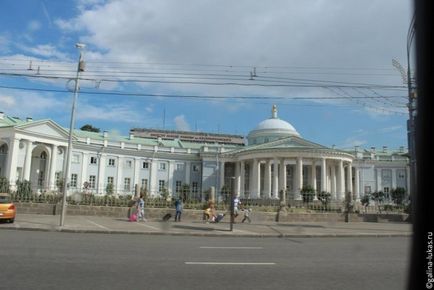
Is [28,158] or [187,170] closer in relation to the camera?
[28,158]

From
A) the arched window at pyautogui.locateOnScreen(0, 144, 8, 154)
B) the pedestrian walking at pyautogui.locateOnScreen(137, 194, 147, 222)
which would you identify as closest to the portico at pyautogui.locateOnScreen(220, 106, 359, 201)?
the arched window at pyautogui.locateOnScreen(0, 144, 8, 154)

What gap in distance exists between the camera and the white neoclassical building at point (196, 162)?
70250 mm

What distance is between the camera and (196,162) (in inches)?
3664

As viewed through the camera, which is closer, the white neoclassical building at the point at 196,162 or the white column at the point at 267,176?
the white neoclassical building at the point at 196,162

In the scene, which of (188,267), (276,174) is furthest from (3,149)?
(188,267)

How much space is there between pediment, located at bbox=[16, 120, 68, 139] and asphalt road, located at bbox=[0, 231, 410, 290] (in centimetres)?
5901

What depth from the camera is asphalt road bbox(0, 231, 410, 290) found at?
26.5 ft

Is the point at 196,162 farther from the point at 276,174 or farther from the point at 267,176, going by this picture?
the point at 276,174

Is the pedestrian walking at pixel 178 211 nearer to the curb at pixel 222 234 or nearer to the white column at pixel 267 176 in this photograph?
the curb at pixel 222 234

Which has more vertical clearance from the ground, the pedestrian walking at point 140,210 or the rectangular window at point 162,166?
the rectangular window at point 162,166

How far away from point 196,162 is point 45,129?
3221 cm

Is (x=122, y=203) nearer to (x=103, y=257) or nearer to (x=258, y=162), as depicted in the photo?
(x=103, y=257)

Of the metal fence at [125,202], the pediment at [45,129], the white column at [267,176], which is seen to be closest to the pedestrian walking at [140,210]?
the metal fence at [125,202]

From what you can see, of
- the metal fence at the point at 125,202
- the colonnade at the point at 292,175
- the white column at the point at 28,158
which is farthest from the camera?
the colonnade at the point at 292,175
